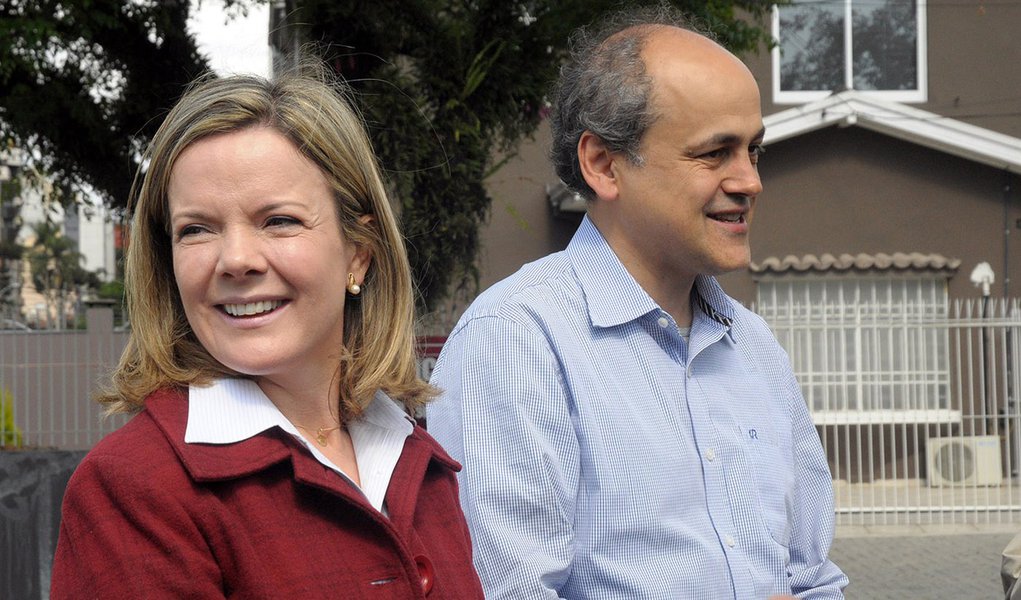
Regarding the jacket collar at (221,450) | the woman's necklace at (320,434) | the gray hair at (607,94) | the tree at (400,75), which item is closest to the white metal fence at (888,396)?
the tree at (400,75)

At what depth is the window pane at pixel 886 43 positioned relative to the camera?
15.5m

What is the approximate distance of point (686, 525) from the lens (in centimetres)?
224

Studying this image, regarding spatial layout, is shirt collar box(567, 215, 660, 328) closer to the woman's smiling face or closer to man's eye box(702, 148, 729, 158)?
man's eye box(702, 148, 729, 158)

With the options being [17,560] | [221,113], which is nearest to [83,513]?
[221,113]

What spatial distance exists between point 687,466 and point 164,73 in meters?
7.26

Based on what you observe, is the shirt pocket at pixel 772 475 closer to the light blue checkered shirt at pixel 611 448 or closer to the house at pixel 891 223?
the light blue checkered shirt at pixel 611 448

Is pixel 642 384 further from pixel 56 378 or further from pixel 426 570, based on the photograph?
pixel 56 378

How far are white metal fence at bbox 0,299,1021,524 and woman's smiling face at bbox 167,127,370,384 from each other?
946 cm

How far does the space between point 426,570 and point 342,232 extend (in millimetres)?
511

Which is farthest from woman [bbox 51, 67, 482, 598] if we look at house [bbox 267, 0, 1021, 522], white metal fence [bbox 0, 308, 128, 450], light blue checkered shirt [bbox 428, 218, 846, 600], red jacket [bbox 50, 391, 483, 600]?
house [bbox 267, 0, 1021, 522]

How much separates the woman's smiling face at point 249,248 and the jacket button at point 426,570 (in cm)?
32

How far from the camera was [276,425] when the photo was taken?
5.34 feet

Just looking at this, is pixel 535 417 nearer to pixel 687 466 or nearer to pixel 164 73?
pixel 687 466

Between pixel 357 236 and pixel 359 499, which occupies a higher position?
pixel 357 236
